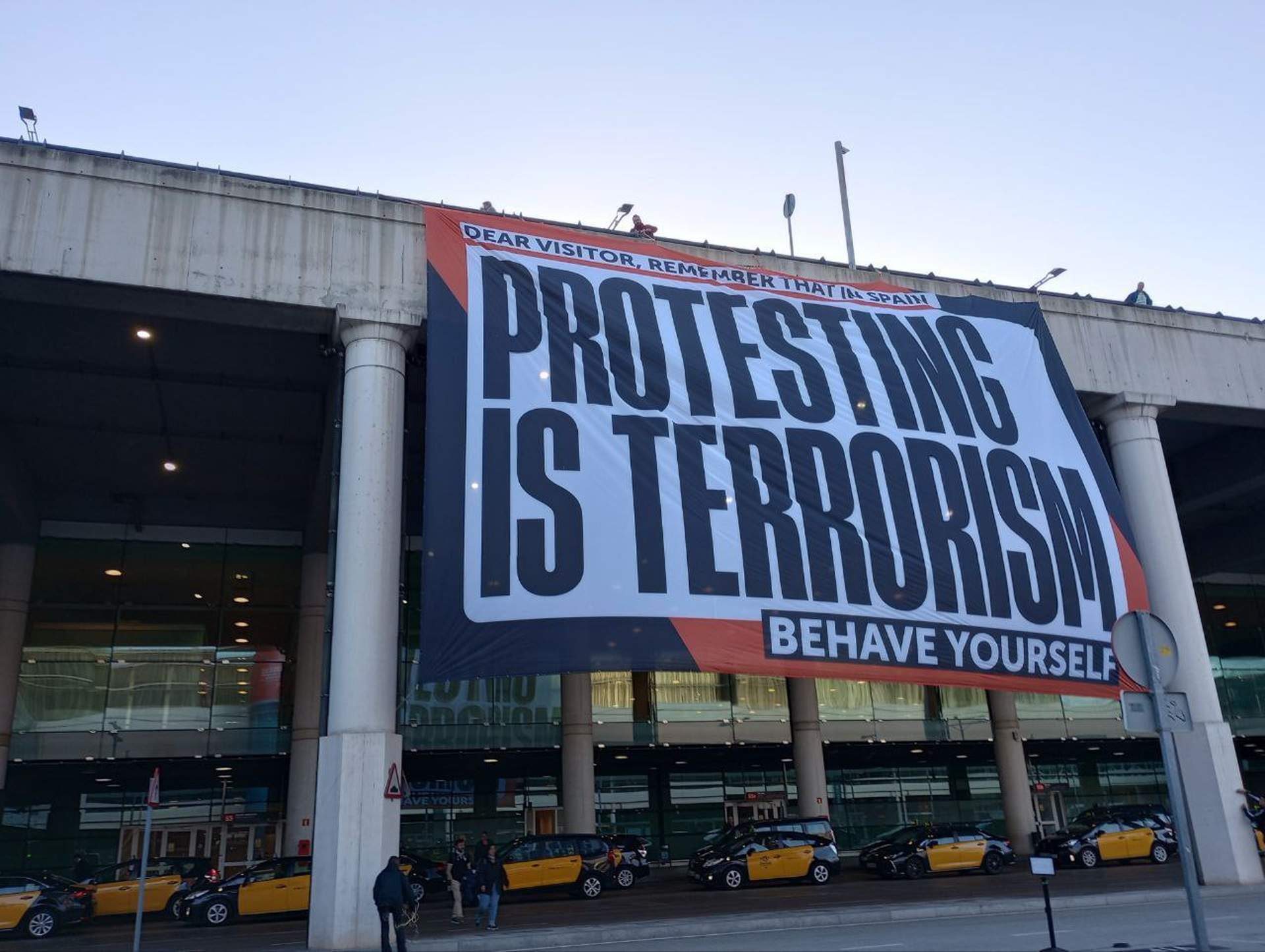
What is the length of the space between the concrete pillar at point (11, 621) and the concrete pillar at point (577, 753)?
16.0 meters

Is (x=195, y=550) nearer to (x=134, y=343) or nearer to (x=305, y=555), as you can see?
(x=305, y=555)

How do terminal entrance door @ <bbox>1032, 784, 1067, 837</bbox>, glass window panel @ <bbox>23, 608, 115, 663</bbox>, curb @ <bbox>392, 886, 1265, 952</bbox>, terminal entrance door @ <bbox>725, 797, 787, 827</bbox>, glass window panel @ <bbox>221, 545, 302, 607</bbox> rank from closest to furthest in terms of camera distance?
curb @ <bbox>392, 886, 1265, 952</bbox>
glass window panel @ <bbox>23, 608, 115, 663</bbox>
glass window panel @ <bbox>221, 545, 302, 607</bbox>
terminal entrance door @ <bbox>725, 797, 787, 827</bbox>
terminal entrance door @ <bbox>1032, 784, 1067, 837</bbox>

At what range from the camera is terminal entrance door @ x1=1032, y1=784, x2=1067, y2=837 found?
4491 centimetres

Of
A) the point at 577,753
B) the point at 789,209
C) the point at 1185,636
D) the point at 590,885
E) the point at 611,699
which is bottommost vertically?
the point at 590,885

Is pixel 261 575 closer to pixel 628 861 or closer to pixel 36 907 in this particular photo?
pixel 36 907

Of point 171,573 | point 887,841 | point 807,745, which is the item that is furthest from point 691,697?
point 171,573

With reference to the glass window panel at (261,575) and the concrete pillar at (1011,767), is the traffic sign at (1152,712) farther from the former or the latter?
the concrete pillar at (1011,767)

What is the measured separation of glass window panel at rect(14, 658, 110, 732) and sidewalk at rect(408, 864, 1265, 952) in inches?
490

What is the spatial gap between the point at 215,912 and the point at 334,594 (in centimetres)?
1056

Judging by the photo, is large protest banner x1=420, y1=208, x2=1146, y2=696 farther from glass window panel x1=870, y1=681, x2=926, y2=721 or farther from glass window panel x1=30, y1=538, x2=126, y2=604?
glass window panel x1=30, y1=538, x2=126, y2=604

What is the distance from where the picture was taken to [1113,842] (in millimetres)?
29625

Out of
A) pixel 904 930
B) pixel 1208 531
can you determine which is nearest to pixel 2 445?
pixel 904 930

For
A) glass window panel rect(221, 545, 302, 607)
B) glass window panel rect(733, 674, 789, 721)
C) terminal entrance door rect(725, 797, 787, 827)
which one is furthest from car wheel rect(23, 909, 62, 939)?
terminal entrance door rect(725, 797, 787, 827)

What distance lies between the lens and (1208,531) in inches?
1575
